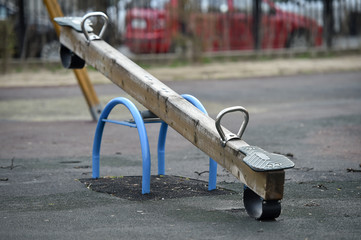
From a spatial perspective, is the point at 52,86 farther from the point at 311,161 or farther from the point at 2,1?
the point at 311,161

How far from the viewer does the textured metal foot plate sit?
4129 mm

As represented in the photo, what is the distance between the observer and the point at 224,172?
6273mm

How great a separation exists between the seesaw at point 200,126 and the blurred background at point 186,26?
921 centimetres

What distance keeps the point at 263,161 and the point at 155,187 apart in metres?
1.58

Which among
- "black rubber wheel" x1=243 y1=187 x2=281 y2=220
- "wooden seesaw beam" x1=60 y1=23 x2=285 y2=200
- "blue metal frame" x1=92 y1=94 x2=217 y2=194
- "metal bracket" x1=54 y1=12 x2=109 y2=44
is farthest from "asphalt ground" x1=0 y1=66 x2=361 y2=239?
"metal bracket" x1=54 y1=12 x2=109 y2=44

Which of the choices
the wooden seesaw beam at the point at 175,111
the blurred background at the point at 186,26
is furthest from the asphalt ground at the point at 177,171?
the blurred background at the point at 186,26

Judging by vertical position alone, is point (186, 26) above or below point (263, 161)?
above

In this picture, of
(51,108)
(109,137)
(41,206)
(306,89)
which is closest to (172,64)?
(306,89)

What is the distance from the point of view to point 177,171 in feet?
20.7

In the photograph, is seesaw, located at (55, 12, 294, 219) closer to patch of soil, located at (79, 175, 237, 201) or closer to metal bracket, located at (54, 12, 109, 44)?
metal bracket, located at (54, 12, 109, 44)

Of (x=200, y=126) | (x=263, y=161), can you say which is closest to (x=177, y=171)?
(x=200, y=126)

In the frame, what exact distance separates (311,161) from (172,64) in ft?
32.2

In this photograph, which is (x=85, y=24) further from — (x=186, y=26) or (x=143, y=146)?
(x=186, y=26)

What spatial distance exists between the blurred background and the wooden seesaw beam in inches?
365
